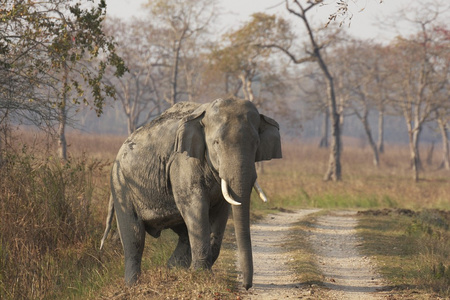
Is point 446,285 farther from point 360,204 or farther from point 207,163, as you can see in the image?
point 360,204

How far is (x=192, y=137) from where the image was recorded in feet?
22.6

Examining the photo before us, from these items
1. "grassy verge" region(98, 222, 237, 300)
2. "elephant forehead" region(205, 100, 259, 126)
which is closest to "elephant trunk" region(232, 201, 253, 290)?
"grassy verge" region(98, 222, 237, 300)

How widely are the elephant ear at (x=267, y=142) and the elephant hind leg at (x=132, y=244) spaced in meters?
1.98

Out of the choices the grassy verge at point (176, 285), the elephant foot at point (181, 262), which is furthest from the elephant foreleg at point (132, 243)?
the elephant foot at point (181, 262)

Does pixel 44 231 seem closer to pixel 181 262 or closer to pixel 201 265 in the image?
pixel 181 262

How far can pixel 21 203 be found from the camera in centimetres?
955

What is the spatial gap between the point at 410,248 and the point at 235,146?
5610 mm

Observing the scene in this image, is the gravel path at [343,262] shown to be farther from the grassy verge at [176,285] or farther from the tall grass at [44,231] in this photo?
the tall grass at [44,231]

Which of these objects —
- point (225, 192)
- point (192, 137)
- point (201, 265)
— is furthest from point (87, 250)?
point (225, 192)

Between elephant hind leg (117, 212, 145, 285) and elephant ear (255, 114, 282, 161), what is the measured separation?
77.8 inches

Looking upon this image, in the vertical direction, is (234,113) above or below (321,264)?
above

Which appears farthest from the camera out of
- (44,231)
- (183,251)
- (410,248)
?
(410,248)

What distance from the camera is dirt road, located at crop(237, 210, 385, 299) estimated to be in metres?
7.69

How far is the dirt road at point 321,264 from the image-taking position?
25.2 ft
